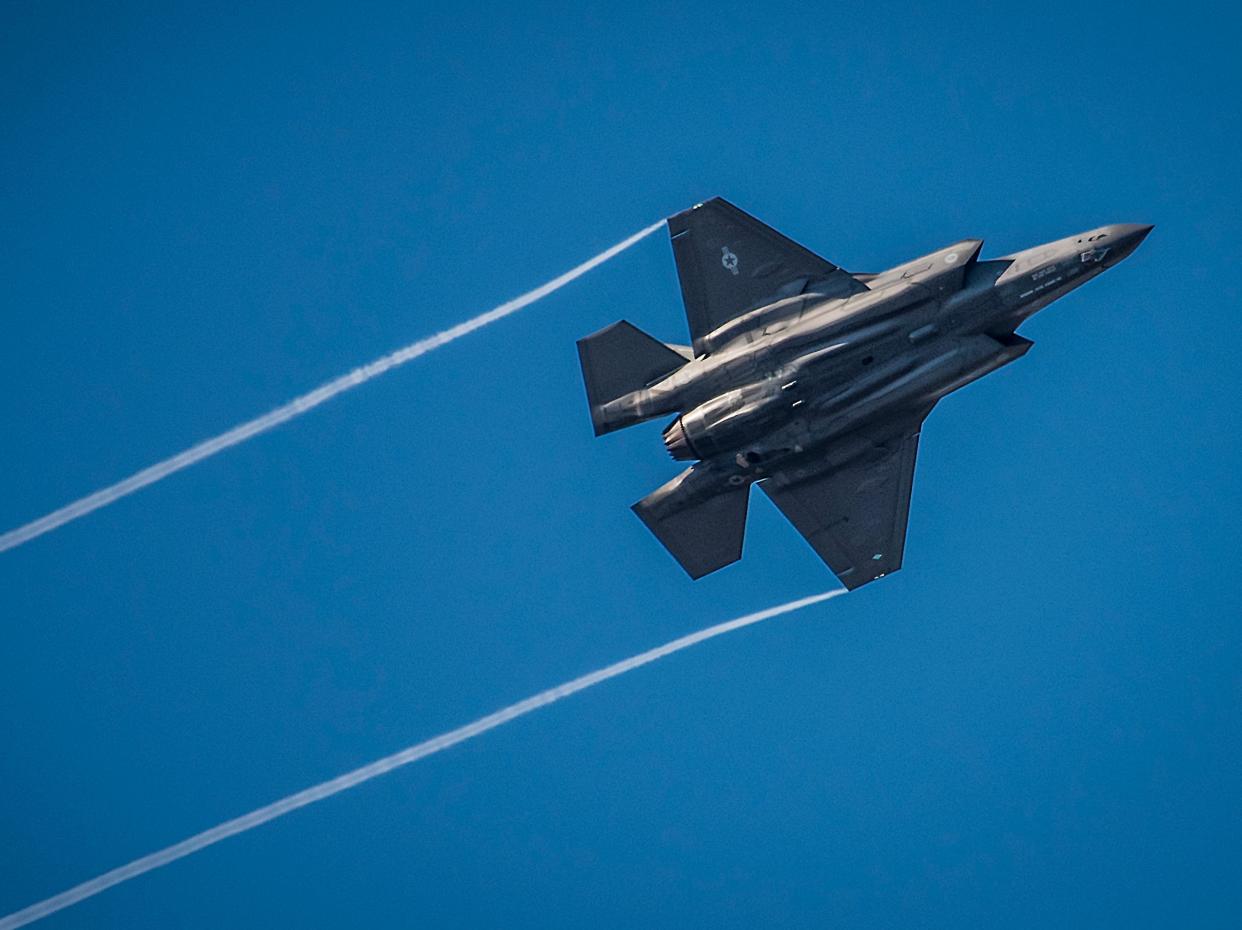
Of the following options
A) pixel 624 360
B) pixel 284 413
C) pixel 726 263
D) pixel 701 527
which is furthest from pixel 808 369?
pixel 284 413

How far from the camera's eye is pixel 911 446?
2269 cm

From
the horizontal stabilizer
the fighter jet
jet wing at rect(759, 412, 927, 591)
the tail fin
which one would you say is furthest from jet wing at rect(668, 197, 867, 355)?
jet wing at rect(759, 412, 927, 591)

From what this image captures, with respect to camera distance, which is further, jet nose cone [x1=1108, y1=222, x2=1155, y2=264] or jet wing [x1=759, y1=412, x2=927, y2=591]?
jet wing [x1=759, y1=412, x2=927, y2=591]

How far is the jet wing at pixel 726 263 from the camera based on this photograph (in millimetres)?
22359

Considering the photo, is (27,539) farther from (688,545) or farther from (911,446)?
(911,446)

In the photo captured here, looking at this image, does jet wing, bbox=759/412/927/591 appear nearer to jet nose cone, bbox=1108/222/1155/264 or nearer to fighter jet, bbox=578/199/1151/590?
fighter jet, bbox=578/199/1151/590

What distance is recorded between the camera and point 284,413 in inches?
1017

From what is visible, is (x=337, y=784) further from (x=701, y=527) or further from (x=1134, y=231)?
(x=1134, y=231)

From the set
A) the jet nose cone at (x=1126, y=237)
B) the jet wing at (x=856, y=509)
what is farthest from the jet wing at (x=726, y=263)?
the jet nose cone at (x=1126, y=237)

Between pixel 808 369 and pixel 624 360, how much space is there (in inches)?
106

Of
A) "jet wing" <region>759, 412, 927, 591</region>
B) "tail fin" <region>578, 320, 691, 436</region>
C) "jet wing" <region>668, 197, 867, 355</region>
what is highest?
"jet wing" <region>668, 197, 867, 355</region>

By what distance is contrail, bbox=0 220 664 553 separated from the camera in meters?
24.8

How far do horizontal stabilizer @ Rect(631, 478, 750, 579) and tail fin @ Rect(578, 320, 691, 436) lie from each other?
4.76 feet

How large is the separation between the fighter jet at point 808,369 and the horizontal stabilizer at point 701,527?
0.02 m
